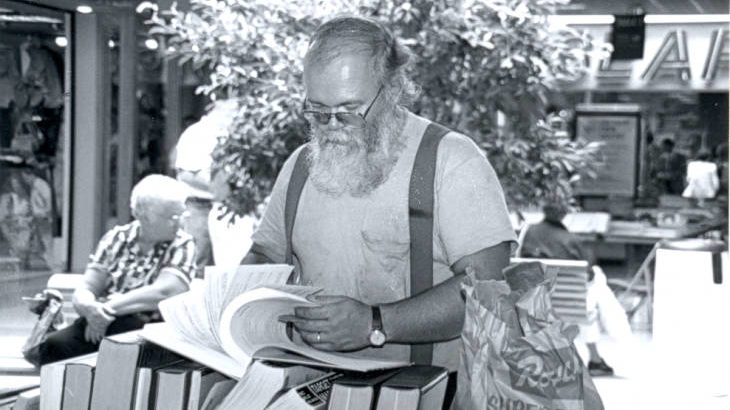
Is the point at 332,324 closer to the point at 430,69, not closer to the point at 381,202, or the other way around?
the point at 381,202

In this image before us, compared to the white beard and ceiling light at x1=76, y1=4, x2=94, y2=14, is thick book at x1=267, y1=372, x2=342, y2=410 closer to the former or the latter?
the white beard

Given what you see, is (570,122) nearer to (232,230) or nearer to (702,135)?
(702,135)

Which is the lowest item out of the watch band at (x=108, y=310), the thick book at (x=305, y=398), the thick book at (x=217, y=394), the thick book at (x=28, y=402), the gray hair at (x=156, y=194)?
the watch band at (x=108, y=310)

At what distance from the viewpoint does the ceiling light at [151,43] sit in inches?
255

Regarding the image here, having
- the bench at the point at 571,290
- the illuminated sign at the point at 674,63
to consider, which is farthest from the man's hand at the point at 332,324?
the illuminated sign at the point at 674,63

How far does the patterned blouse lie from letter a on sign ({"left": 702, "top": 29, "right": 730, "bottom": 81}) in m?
8.34

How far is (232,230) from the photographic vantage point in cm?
679

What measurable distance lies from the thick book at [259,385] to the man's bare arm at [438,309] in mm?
500

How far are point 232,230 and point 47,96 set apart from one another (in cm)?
205

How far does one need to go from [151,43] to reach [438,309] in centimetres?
451

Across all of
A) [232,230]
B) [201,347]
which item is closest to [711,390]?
[232,230]

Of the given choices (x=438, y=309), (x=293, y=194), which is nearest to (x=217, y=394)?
(x=438, y=309)

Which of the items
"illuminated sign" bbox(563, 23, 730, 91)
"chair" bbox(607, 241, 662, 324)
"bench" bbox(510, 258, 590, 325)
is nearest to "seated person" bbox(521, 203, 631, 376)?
"bench" bbox(510, 258, 590, 325)

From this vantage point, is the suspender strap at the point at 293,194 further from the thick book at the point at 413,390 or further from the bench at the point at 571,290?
the bench at the point at 571,290
